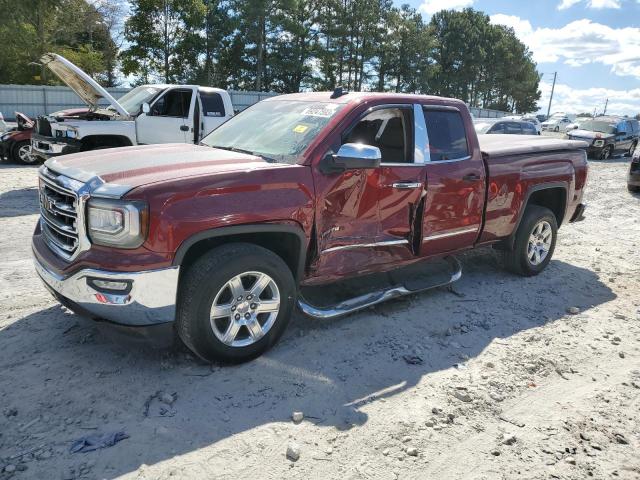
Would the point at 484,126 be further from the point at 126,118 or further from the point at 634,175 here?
the point at 126,118

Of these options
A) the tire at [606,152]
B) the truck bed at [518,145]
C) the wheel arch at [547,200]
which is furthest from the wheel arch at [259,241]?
the tire at [606,152]

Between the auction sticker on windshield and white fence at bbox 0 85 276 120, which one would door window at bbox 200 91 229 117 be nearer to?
the auction sticker on windshield

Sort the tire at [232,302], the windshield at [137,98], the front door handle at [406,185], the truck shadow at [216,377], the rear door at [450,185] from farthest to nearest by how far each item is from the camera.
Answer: the windshield at [137,98]
the rear door at [450,185]
the front door handle at [406,185]
the tire at [232,302]
the truck shadow at [216,377]

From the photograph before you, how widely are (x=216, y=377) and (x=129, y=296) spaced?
835 mm

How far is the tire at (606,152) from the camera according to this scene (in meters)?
21.2

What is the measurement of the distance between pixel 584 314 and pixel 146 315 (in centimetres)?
408

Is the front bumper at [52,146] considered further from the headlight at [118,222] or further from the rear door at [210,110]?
the headlight at [118,222]

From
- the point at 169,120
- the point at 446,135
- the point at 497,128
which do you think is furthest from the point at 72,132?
the point at 497,128

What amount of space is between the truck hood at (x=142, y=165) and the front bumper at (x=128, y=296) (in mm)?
501

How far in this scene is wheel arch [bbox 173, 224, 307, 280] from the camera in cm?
330

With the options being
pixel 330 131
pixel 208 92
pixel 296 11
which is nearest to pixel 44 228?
pixel 330 131

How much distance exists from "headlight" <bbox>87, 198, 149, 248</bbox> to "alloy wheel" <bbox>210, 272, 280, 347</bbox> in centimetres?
65

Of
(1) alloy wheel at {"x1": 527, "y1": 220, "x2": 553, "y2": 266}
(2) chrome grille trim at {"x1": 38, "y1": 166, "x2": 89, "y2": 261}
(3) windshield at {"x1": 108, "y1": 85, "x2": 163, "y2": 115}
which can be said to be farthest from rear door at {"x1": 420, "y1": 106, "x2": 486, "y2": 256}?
(3) windshield at {"x1": 108, "y1": 85, "x2": 163, "y2": 115}

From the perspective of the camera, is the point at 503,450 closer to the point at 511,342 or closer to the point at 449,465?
the point at 449,465
